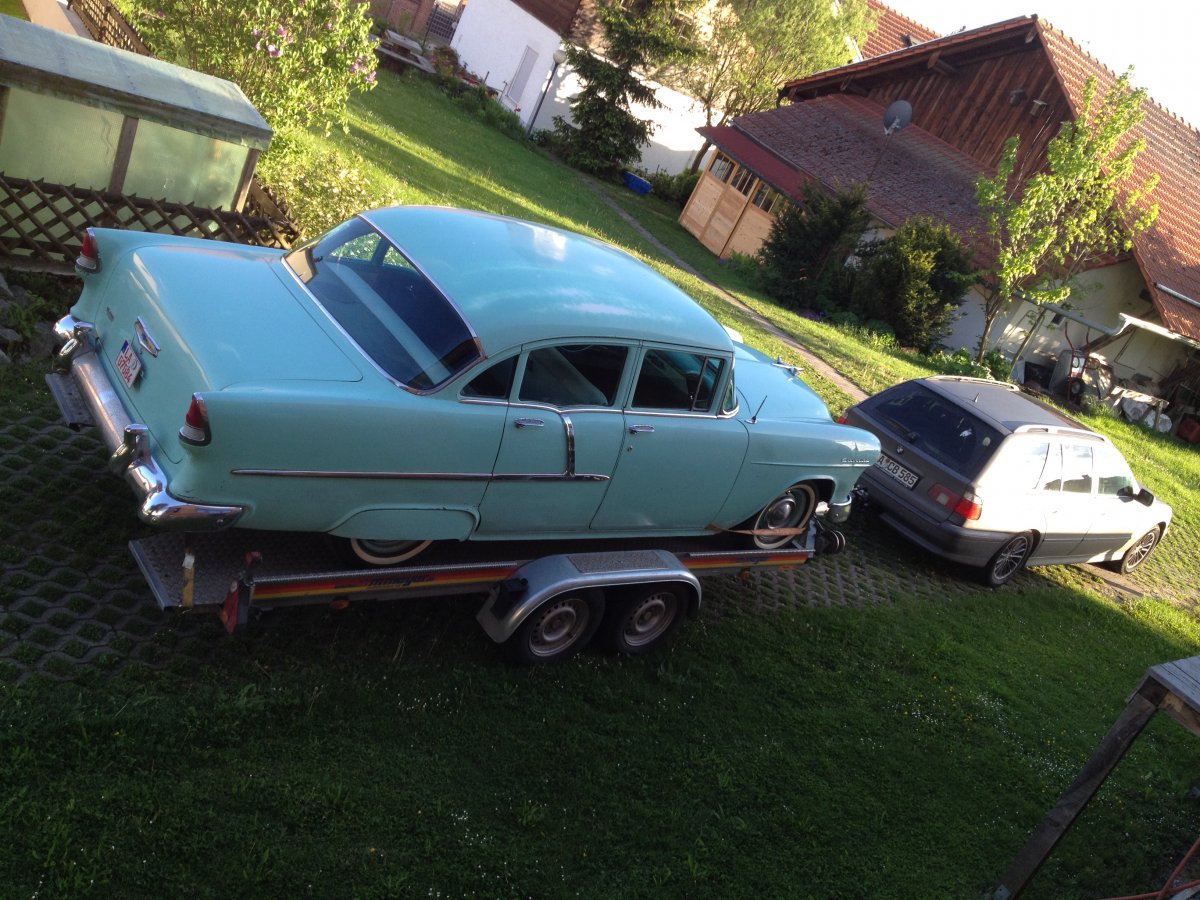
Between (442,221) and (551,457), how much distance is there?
1674 mm

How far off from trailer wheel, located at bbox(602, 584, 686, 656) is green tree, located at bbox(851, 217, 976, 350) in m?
15.5

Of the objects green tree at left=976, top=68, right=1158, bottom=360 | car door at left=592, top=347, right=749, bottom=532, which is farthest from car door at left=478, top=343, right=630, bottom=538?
green tree at left=976, top=68, right=1158, bottom=360

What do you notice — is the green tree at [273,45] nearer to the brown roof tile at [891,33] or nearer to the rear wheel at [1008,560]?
the rear wheel at [1008,560]

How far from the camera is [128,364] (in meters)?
4.75

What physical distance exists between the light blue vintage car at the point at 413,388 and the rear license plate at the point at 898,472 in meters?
3.07

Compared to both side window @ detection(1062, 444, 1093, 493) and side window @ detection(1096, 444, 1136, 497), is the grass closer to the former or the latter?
side window @ detection(1062, 444, 1093, 493)

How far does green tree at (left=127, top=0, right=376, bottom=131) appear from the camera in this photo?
408 inches

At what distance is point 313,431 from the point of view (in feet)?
14.1

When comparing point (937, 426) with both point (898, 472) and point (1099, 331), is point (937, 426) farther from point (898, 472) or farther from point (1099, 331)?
point (1099, 331)

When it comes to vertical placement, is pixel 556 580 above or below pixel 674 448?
below

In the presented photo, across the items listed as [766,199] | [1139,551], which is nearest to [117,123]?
[1139,551]

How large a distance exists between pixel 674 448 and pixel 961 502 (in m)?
4.11

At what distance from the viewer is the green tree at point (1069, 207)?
18.7m

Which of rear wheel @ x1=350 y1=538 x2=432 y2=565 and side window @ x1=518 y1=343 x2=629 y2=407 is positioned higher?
side window @ x1=518 y1=343 x2=629 y2=407
